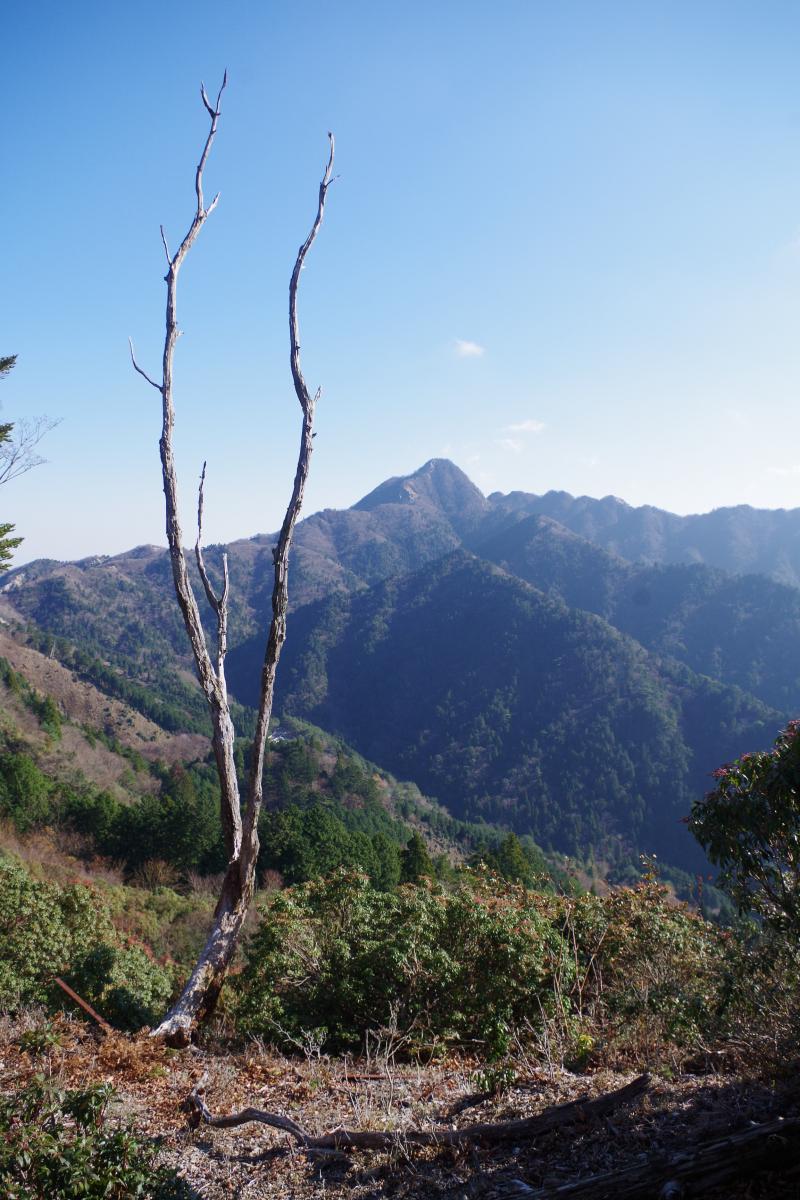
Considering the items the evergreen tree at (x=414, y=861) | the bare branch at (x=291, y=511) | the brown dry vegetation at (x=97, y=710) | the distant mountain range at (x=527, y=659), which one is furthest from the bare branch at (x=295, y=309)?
the distant mountain range at (x=527, y=659)

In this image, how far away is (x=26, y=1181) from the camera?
7.68 feet

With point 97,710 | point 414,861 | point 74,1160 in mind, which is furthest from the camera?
point 97,710

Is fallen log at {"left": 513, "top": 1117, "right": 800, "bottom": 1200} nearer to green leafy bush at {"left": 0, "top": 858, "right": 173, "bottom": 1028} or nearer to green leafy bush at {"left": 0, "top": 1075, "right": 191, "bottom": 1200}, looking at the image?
green leafy bush at {"left": 0, "top": 1075, "right": 191, "bottom": 1200}

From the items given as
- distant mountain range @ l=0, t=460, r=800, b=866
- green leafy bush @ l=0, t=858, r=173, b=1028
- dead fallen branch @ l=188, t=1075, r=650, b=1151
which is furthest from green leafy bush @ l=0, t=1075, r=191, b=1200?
distant mountain range @ l=0, t=460, r=800, b=866

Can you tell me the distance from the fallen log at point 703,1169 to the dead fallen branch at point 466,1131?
0.95 metres

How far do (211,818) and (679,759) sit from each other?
246 feet

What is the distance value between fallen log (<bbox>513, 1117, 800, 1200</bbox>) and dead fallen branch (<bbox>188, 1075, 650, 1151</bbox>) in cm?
95

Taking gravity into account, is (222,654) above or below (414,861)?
above

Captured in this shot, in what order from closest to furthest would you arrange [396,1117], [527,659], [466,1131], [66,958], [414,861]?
[466,1131] < [396,1117] < [66,958] < [414,861] < [527,659]

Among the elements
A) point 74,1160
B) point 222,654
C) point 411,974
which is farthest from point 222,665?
point 74,1160

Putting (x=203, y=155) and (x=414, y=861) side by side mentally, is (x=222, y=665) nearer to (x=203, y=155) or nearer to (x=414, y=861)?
(x=203, y=155)

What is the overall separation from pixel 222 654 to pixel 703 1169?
4.99 meters

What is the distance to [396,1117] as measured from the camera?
3771 millimetres

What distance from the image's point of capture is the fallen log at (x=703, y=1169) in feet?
7.86
